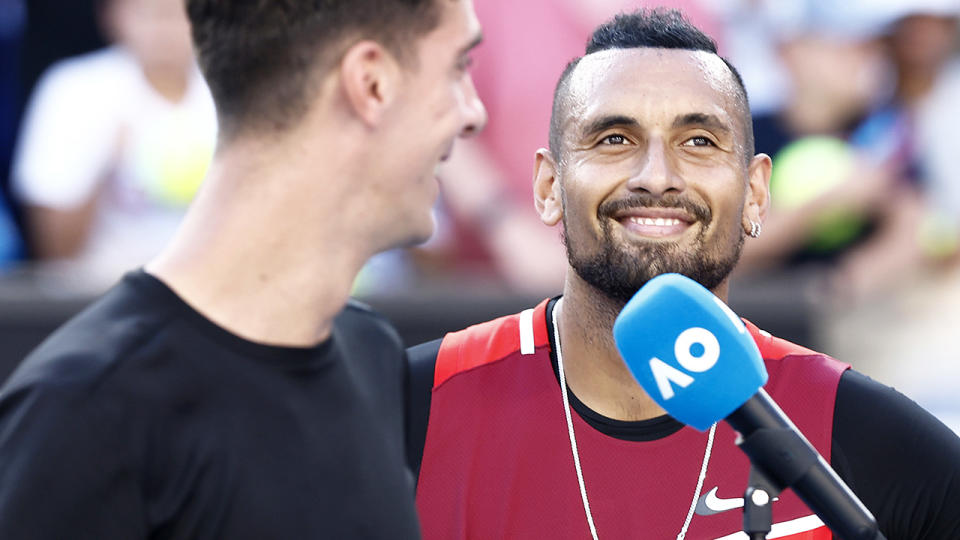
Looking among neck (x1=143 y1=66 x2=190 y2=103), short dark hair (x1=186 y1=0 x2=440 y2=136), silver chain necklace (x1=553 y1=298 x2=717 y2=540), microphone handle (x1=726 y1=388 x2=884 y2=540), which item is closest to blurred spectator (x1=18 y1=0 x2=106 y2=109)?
neck (x1=143 y1=66 x2=190 y2=103)

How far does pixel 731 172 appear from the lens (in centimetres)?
272

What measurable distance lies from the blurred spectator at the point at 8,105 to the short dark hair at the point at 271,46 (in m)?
4.44

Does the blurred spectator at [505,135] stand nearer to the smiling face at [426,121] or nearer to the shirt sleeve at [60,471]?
the smiling face at [426,121]

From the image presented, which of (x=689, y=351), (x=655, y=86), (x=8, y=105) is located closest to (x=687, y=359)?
(x=689, y=351)

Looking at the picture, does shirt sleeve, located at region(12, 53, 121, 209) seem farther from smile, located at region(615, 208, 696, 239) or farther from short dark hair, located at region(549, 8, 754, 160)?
smile, located at region(615, 208, 696, 239)

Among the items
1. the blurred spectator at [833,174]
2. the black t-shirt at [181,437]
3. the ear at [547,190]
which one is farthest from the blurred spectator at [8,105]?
the black t-shirt at [181,437]

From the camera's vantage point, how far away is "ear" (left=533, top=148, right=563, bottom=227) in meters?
2.90

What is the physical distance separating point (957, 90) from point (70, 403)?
5661 mm

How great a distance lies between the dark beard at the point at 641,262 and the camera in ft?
8.64

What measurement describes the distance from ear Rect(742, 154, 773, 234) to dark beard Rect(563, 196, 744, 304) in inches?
7.6

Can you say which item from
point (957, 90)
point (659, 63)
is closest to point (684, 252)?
point (659, 63)

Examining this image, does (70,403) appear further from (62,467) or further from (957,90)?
(957,90)

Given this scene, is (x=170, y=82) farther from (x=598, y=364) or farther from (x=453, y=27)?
(x=453, y=27)

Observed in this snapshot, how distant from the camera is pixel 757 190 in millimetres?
2932
